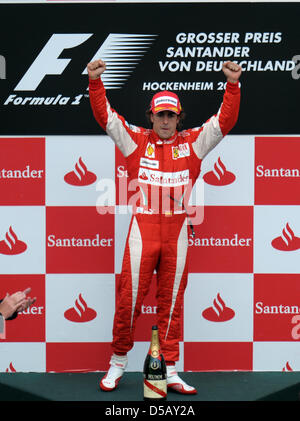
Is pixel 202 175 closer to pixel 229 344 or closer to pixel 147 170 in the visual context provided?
pixel 147 170

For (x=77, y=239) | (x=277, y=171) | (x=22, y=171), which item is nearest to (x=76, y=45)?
(x=22, y=171)

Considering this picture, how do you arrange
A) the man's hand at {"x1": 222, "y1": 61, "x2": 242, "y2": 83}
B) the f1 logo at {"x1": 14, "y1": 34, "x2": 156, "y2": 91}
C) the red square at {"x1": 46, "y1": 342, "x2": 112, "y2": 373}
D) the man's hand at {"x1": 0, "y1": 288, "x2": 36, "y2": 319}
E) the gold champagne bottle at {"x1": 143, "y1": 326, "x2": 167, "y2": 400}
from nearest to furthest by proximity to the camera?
the man's hand at {"x1": 0, "y1": 288, "x2": 36, "y2": 319}, the gold champagne bottle at {"x1": 143, "y1": 326, "x2": 167, "y2": 400}, the man's hand at {"x1": 222, "y1": 61, "x2": 242, "y2": 83}, the f1 logo at {"x1": 14, "y1": 34, "x2": 156, "y2": 91}, the red square at {"x1": 46, "y1": 342, "x2": 112, "y2": 373}

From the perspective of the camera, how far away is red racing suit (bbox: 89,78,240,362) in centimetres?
331

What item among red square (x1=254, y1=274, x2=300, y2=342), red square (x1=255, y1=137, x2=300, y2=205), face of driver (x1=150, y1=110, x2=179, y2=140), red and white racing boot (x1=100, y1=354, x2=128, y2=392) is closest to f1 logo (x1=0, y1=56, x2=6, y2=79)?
face of driver (x1=150, y1=110, x2=179, y2=140)

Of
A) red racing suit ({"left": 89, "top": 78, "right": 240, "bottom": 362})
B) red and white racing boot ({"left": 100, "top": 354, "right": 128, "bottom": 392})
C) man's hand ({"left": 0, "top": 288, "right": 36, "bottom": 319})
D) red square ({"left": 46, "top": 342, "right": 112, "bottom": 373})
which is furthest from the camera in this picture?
red square ({"left": 46, "top": 342, "right": 112, "bottom": 373})

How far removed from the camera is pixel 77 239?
12.4ft

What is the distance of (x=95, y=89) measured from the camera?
10.3ft

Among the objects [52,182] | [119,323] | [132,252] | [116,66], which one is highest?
[116,66]

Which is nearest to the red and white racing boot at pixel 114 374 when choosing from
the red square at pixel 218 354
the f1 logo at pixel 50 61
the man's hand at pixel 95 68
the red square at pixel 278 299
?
the red square at pixel 218 354

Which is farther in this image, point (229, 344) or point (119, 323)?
point (229, 344)

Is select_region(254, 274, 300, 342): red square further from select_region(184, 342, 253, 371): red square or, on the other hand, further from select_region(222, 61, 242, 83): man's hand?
select_region(222, 61, 242, 83): man's hand

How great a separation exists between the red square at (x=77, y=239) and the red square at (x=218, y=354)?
2.39 feet
